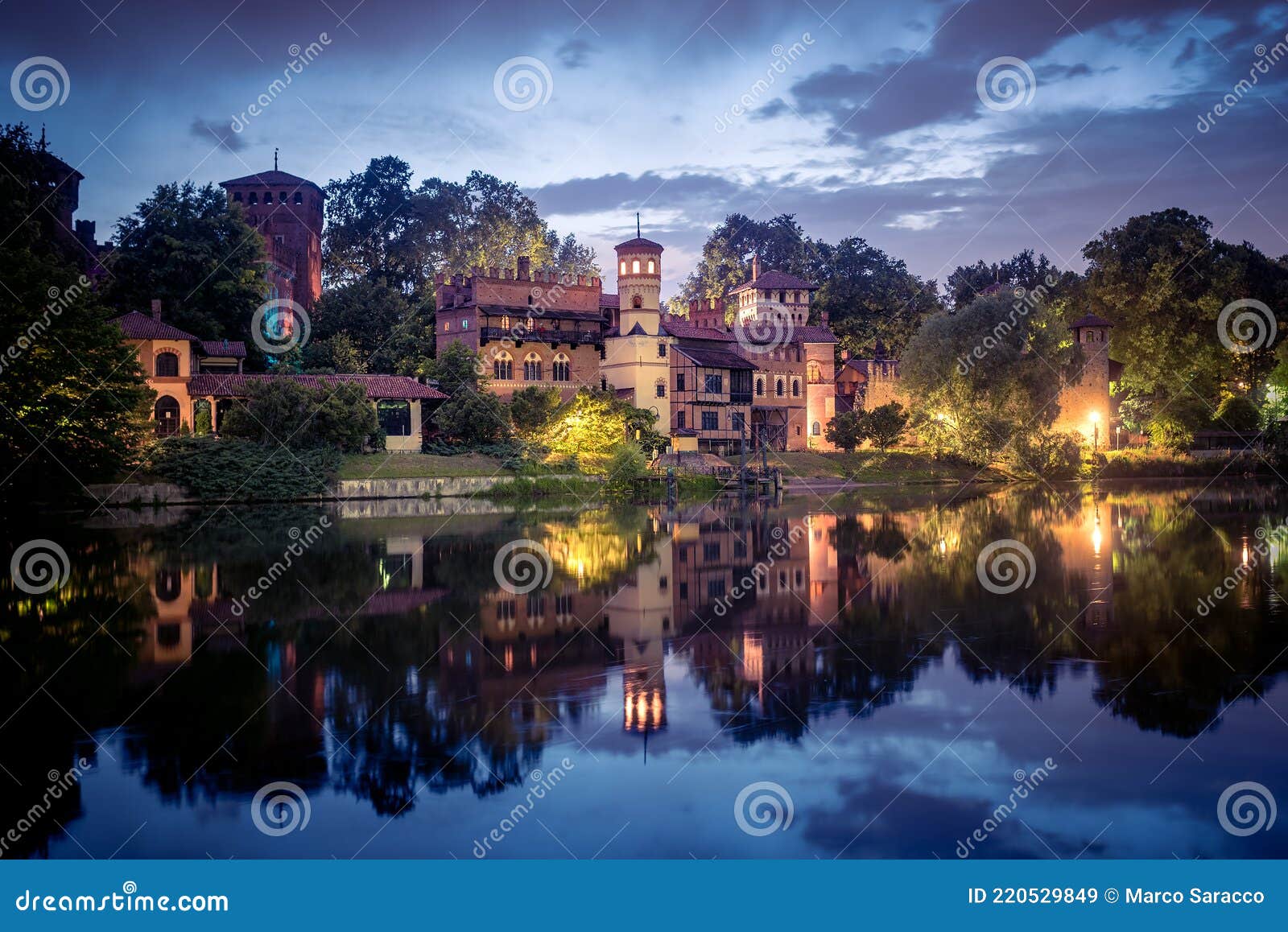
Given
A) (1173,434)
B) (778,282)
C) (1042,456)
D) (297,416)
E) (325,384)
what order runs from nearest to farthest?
(297,416) → (325,384) → (1042,456) → (1173,434) → (778,282)

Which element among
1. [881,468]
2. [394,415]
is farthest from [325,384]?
[881,468]

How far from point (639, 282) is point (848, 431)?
14.4m

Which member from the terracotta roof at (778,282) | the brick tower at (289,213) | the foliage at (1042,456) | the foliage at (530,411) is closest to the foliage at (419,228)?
the brick tower at (289,213)

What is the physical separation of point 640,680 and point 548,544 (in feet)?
45.2

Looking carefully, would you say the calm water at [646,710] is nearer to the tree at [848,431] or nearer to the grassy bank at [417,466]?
the grassy bank at [417,466]

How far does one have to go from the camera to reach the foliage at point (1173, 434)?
6084 cm

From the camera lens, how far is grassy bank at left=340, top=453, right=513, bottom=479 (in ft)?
140

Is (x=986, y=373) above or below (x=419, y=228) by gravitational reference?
below

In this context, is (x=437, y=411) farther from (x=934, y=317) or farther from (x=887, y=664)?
(x=887, y=664)

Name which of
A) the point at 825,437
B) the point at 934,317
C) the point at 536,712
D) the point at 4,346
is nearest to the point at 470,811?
the point at 536,712

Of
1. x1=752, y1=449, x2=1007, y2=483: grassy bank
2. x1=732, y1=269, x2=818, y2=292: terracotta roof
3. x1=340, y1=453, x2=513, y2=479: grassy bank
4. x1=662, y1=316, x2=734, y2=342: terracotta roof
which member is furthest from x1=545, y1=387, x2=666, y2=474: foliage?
x1=732, y1=269, x2=818, y2=292: terracotta roof

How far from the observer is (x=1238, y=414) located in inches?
2511

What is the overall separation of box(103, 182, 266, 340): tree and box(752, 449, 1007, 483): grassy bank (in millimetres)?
26274

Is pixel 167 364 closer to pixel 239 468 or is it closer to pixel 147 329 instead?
pixel 147 329
